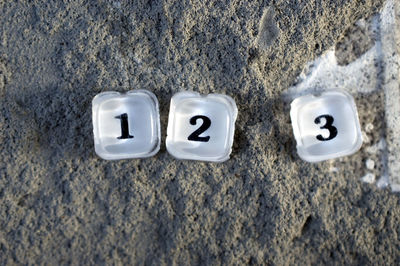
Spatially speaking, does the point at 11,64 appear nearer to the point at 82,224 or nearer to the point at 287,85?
the point at 82,224

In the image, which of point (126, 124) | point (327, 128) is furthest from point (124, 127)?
point (327, 128)

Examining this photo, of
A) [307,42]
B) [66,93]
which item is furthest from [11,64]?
[307,42]

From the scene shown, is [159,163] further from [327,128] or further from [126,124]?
[327,128]

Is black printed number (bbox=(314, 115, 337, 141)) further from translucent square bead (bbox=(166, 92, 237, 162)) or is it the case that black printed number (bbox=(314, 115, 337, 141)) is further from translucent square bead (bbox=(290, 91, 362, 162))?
translucent square bead (bbox=(166, 92, 237, 162))

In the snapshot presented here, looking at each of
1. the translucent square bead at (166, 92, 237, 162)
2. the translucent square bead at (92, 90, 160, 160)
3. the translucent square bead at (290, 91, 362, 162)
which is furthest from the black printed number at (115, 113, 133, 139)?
the translucent square bead at (290, 91, 362, 162)

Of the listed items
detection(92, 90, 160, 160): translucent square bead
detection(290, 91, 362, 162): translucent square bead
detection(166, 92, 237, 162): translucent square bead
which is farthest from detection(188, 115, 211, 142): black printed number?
detection(290, 91, 362, 162): translucent square bead
